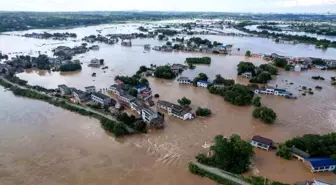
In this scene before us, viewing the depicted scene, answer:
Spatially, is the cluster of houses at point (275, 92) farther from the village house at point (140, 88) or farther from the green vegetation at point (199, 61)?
the green vegetation at point (199, 61)

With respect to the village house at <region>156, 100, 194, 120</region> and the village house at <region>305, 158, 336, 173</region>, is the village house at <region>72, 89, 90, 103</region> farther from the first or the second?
the village house at <region>305, 158, 336, 173</region>

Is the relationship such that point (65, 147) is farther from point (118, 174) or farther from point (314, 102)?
point (314, 102)

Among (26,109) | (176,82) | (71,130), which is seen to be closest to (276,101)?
(176,82)

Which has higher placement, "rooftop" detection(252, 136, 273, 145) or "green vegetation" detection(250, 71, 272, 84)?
"green vegetation" detection(250, 71, 272, 84)

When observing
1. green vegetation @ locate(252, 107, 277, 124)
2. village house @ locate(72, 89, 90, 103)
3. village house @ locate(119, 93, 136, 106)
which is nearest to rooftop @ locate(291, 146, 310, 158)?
green vegetation @ locate(252, 107, 277, 124)

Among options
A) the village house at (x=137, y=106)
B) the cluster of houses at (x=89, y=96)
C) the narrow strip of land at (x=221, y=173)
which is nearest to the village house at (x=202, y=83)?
the village house at (x=137, y=106)

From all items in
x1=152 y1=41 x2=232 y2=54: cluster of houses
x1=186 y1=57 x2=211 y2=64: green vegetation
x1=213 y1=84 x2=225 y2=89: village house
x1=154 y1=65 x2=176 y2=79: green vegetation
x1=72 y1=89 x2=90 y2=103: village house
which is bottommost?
x1=72 y1=89 x2=90 y2=103: village house
